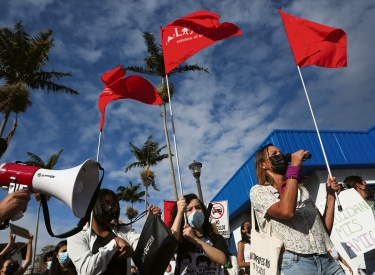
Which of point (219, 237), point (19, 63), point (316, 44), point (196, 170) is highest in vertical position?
point (19, 63)

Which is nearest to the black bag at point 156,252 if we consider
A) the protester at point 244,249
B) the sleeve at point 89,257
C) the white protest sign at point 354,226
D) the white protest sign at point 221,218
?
the sleeve at point 89,257

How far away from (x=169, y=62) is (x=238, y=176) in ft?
35.2

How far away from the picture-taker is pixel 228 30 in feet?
16.3

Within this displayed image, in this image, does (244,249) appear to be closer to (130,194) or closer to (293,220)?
(293,220)

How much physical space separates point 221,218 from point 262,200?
622 centimetres

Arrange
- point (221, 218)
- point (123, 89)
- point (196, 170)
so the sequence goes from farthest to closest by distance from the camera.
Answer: point (196, 170)
point (221, 218)
point (123, 89)

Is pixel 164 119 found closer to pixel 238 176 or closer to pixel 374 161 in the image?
pixel 238 176

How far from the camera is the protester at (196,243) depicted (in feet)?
8.11

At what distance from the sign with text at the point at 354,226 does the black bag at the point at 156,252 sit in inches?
80.6

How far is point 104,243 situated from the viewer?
95.4 inches

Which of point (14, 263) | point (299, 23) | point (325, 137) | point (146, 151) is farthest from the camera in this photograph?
point (146, 151)

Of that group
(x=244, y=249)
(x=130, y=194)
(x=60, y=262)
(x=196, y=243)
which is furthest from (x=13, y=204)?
(x=130, y=194)

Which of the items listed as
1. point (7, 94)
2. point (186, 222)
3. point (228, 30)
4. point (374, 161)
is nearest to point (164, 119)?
point (7, 94)

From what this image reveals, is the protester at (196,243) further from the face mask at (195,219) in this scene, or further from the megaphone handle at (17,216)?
the megaphone handle at (17,216)
